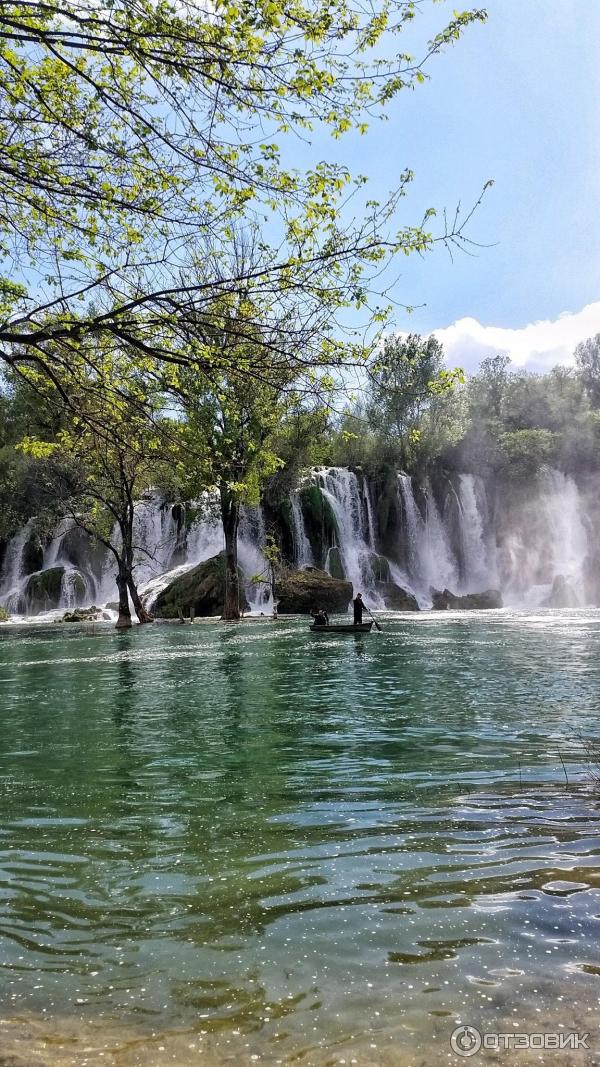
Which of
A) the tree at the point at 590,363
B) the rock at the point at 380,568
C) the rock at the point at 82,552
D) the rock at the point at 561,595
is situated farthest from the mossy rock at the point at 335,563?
the tree at the point at 590,363

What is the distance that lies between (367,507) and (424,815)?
146ft

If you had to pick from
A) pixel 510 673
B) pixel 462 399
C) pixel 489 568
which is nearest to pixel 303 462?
pixel 489 568

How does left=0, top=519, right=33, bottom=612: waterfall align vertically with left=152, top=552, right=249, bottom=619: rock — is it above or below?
above

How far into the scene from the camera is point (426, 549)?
5216 cm

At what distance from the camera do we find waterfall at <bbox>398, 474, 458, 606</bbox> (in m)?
50.9

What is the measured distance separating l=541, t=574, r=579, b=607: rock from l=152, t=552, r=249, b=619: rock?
23.3 metres

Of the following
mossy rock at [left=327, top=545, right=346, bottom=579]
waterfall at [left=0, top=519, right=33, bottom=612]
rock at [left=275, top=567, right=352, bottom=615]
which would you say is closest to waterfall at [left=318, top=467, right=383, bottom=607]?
mossy rock at [left=327, top=545, right=346, bottom=579]

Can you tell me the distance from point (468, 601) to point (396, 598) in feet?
18.0

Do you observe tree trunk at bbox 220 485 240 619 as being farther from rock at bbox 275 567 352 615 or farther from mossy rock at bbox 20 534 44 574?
mossy rock at bbox 20 534 44 574

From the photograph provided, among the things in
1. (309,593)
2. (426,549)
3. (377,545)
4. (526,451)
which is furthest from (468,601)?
(526,451)

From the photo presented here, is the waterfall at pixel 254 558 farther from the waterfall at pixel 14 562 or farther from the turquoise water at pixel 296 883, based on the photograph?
the turquoise water at pixel 296 883

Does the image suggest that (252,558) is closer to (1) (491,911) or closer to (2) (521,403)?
(1) (491,911)

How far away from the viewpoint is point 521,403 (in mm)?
80688

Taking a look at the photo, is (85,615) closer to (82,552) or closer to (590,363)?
(82,552)
